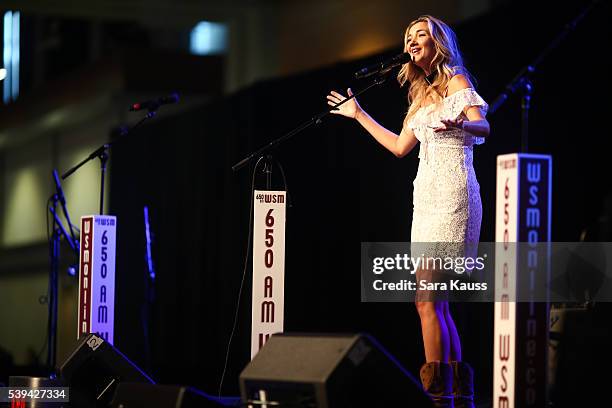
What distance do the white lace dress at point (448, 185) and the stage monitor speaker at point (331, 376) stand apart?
2.33 feet

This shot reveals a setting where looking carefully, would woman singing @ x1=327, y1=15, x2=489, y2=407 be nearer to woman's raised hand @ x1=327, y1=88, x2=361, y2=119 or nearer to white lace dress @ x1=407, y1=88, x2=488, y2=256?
white lace dress @ x1=407, y1=88, x2=488, y2=256

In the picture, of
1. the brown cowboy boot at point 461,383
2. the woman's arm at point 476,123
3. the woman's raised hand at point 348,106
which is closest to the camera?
the woman's arm at point 476,123

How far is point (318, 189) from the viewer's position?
→ 7188 mm

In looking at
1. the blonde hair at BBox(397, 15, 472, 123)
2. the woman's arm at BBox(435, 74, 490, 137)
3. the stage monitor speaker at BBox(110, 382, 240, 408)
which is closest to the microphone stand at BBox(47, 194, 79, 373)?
the stage monitor speaker at BBox(110, 382, 240, 408)

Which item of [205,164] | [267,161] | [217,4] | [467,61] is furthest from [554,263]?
[217,4]

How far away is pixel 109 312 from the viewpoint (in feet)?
16.6

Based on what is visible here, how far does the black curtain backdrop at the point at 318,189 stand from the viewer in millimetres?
5012

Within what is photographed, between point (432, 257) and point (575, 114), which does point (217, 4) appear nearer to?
point (575, 114)

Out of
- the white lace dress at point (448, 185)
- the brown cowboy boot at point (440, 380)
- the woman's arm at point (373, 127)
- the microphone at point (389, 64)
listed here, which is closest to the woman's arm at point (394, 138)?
the woman's arm at point (373, 127)

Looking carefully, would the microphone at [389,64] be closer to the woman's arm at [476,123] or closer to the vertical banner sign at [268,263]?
the woman's arm at [476,123]

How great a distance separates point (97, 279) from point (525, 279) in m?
2.65

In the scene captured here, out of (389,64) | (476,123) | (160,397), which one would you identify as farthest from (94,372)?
(476,123)

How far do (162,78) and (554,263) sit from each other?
693 centimetres

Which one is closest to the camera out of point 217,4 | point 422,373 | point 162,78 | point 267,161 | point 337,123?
point 422,373
